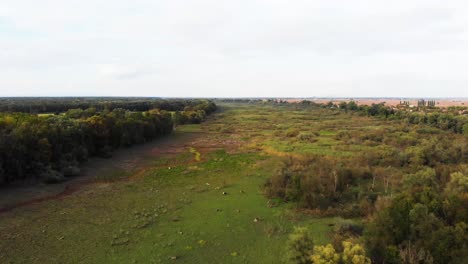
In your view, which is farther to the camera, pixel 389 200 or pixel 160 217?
pixel 160 217

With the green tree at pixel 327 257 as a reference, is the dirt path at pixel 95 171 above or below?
below

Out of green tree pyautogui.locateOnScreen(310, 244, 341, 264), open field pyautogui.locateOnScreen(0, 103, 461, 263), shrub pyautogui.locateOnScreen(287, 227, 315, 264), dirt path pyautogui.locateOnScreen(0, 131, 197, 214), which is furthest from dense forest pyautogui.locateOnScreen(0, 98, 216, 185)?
green tree pyautogui.locateOnScreen(310, 244, 341, 264)

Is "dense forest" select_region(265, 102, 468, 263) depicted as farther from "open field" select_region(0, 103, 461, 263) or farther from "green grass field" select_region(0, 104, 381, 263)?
"green grass field" select_region(0, 104, 381, 263)

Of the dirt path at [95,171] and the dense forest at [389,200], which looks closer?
the dense forest at [389,200]

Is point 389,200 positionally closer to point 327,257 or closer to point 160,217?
point 327,257

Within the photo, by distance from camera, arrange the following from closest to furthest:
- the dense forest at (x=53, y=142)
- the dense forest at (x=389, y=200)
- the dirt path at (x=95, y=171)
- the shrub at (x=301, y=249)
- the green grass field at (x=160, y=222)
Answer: the shrub at (x=301, y=249)
the dense forest at (x=389, y=200)
the green grass field at (x=160, y=222)
the dirt path at (x=95, y=171)
the dense forest at (x=53, y=142)

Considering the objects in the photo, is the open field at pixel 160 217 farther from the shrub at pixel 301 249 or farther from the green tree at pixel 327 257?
the green tree at pixel 327 257

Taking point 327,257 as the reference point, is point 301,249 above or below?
below

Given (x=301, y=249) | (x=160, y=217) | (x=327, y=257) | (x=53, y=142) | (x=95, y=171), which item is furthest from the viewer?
(x=95, y=171)

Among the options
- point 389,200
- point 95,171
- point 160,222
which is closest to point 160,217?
point 160,222

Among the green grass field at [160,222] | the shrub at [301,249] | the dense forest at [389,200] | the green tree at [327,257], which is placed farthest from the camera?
the green grass field at [160,222]

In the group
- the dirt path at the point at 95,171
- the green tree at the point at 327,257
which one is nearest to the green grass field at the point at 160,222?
the dirt path at the point at 95,171
